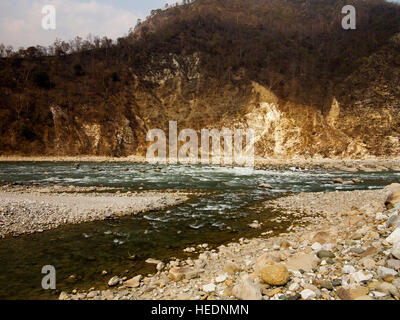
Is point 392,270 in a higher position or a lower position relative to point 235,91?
lower

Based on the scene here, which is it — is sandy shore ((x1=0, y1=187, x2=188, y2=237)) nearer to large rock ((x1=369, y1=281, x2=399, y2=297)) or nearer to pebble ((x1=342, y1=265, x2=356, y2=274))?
pebble ((x1=342, y1=265, x2=356, y2=274))

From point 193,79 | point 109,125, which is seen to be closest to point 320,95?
point 193,79

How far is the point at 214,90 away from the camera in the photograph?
5891cm

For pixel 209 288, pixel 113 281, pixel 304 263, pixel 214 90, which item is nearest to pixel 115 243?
pixel 113 281

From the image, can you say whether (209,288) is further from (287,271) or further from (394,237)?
(394,237)

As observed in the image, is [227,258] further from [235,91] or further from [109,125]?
[235,91]

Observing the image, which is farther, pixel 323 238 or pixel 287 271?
pixel 323 238

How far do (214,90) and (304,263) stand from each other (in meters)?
57.3

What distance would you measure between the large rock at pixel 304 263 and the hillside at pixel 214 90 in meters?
44.0

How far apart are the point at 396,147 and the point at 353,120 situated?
888 centimetres

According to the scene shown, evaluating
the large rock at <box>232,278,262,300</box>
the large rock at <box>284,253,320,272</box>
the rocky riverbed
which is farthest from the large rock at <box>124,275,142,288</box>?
the large rock at <box>284,253,320,272</box>

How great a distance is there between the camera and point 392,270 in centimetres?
372

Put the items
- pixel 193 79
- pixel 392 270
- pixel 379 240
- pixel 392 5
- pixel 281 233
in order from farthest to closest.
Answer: pixel 392 5 → pixel 193 79 → pixel 281 233 → pixel 379 240 → pixel 392 270

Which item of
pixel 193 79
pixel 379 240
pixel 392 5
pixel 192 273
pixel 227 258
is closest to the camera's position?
pixel 379 240
